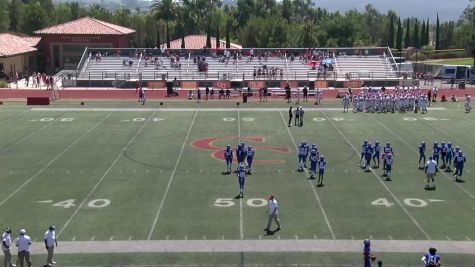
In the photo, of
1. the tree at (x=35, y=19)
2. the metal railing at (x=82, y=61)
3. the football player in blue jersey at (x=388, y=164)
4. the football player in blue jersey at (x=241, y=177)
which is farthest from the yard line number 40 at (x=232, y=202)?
the tree at (x=35, y=19)

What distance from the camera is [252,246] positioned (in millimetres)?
16484

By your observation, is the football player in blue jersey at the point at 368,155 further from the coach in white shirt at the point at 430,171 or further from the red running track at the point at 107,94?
the red running track at the point at 107,94

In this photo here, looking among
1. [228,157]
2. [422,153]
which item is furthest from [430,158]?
[228,157]

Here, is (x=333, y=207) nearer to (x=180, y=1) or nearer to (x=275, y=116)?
(x=275, y=116)

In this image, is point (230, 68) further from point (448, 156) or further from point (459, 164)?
point (459, 164)

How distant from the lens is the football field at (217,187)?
17.4m

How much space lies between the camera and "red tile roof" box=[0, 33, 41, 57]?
209 feet

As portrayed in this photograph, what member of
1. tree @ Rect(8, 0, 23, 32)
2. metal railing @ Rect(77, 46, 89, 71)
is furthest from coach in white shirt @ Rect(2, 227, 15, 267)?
tree @ Rect(8, 0, 23, 32)

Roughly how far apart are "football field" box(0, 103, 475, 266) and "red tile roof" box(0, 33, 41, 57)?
2925 cm

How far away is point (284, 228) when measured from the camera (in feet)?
58.6

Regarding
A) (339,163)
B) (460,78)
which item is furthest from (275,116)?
(460,78)

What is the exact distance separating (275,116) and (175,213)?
2040 cm

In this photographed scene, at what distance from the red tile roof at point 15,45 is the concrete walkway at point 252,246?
4964cm

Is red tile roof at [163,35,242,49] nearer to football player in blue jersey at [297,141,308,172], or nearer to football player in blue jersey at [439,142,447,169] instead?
football player in blue jersey at [297,141,308,172]
